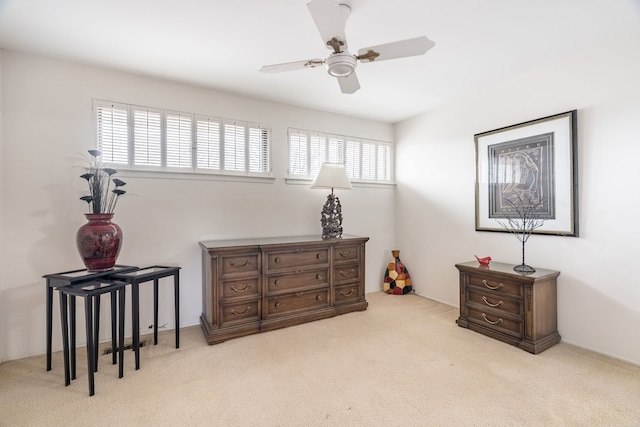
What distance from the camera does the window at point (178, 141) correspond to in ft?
9.12

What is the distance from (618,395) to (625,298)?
842 mm

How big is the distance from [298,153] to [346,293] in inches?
72.1

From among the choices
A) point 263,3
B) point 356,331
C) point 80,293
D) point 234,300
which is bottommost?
point 356,331

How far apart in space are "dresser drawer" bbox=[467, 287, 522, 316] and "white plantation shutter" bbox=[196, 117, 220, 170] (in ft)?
9.81

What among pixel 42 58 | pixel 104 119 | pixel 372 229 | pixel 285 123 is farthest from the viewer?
pixel 372 229

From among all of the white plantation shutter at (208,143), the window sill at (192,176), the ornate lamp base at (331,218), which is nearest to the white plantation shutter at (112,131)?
the window sill at (192,176)

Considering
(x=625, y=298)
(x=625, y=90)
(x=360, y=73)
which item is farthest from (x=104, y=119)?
(x=625, y=298)

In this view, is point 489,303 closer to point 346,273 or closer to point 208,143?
point 346,273

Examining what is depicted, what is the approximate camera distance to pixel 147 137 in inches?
115

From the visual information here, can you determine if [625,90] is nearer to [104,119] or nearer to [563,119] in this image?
[563,119]

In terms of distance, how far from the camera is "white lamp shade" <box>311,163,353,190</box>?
11.3ft

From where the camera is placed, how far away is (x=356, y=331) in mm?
2893

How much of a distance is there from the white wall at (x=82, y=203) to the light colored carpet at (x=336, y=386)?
0.50 m

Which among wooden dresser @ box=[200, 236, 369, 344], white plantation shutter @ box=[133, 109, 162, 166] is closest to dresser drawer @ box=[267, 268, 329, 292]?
wooden dresser @ box=[200, 236, 369, 344]
